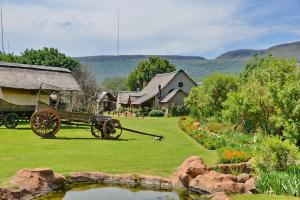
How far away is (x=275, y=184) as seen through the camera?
1140 centimetres

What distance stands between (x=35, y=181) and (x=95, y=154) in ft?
21.3

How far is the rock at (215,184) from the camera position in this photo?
1155 cm

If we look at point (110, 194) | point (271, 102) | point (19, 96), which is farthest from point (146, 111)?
point (110, 194)

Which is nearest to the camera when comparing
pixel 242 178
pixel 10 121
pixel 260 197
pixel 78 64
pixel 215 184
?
pixel 260 197

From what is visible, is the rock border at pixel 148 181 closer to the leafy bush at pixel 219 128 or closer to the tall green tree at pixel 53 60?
the leafy bush at pixel 219 128

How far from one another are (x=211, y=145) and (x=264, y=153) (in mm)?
8014

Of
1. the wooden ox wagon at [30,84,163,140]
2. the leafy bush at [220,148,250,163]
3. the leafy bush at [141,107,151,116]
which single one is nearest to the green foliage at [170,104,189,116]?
the leafy bush at [141,107,151,116]

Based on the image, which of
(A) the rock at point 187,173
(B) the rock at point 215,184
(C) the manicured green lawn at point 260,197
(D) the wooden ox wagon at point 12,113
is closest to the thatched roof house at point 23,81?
(D) the wooden ox wagon at point 12,113

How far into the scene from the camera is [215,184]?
11.8 metres

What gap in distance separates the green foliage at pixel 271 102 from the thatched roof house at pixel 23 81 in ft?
50.7

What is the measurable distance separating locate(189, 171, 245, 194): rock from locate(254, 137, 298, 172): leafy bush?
53.6 inches

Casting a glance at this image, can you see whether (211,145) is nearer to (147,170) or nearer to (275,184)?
(147,170)

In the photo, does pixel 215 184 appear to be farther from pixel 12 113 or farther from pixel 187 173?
pixel 12 113

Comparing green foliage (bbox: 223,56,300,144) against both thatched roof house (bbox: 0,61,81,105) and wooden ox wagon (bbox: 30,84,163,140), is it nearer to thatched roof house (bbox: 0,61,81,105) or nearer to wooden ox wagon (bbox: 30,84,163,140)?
wooden ox wagon (bbox: 30,84,163,140)
